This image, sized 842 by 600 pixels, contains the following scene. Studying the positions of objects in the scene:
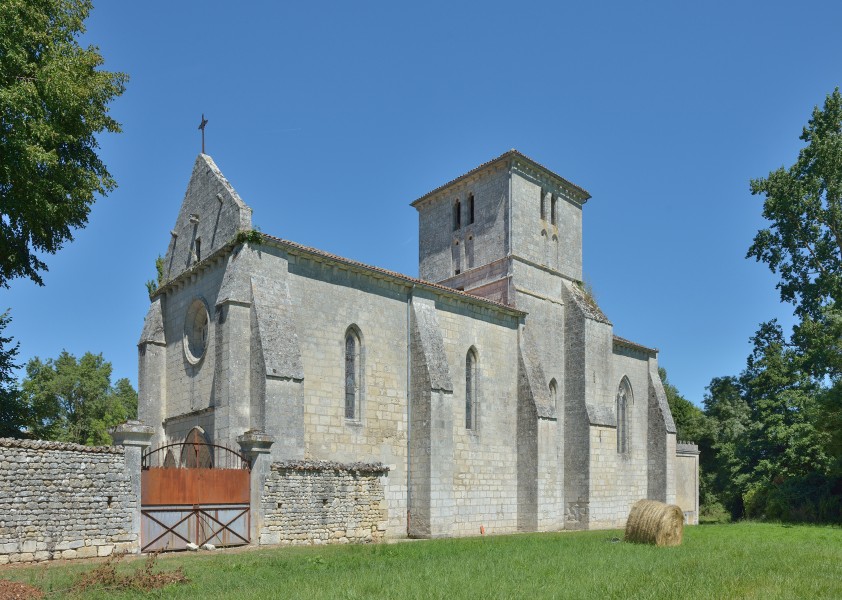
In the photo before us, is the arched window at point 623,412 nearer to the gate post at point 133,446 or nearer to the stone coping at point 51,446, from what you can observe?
the gate post at point 133,446

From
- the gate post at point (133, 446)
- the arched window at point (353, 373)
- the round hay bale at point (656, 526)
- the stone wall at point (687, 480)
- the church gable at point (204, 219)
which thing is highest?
the church gable at point (204, 219)

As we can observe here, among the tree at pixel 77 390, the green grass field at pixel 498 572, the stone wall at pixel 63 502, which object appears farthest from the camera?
the tree at pixel 77 390

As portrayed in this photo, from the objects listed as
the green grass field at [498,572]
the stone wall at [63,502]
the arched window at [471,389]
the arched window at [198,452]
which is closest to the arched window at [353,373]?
the arched window at [198,452]

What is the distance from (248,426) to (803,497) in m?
23.3

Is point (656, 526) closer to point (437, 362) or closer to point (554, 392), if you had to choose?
point (437, 362)

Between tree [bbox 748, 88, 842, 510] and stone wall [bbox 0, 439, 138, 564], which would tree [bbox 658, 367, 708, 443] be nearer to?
tree [bbox 748, 88, 842, 510]

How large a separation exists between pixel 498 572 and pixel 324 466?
7.39m

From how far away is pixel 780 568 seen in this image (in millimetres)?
12375

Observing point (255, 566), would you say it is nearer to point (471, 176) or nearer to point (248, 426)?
point (248, 426)

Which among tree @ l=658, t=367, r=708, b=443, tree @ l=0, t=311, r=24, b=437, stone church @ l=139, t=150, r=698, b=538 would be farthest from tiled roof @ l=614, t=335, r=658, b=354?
tree @ l=0, t=311, r=24, b=437

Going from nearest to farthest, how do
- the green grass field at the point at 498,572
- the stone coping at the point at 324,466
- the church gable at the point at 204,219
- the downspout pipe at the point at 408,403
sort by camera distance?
the green grass field at the point at 498,572
the stone coping at the point at 324,466
the church gable at the point at 204,219
the downspout pipe at the point at 408,403

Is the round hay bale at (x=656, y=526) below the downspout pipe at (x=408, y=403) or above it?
below

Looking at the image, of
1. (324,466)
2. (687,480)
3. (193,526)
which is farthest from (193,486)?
(687,480)

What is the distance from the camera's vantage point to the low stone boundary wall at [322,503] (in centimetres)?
1695
